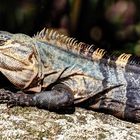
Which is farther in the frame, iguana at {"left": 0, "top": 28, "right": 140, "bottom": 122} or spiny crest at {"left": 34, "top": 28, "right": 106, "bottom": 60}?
spiny crest at {"left": 34, "top": 28, "right": 106, "bottom": 60}

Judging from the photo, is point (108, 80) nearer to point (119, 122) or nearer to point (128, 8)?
point (119, 122)

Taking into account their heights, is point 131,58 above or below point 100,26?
above

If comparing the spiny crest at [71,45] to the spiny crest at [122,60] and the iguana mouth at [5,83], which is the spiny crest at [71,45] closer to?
the spiny crest at [122,60]

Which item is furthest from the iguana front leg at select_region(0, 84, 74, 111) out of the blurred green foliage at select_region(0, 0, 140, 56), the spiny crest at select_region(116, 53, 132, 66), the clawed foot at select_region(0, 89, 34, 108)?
the blurred green foliage at select_region(0, 0, 140, 56)

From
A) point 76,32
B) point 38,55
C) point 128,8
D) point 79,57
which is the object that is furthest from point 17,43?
point 128,8

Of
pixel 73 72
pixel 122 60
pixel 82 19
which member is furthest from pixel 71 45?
pixel 82 19

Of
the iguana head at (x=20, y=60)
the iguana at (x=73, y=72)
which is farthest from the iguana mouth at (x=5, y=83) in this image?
the iguana head at (x=20, y=60)

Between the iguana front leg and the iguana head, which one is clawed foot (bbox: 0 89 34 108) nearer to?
the iguana front leg
